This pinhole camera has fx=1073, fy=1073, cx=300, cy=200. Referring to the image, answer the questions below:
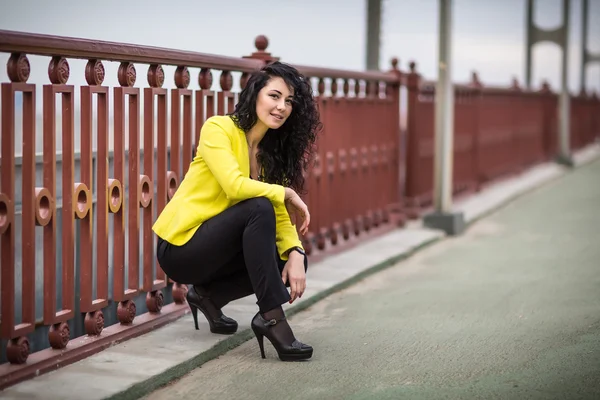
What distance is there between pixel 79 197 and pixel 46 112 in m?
0.42

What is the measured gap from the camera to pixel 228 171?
14.3 ft

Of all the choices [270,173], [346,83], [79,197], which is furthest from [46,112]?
[346,83]

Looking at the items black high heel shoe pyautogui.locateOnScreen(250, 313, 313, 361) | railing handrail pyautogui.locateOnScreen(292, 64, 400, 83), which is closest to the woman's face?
black high heel shoe pyautogui.locateOnScreen(250, 313, 313, 361)

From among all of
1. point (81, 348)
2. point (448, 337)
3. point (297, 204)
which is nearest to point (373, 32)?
point (448, 337)

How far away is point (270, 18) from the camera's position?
1150 centimetres

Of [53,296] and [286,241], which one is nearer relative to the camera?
[53,296]

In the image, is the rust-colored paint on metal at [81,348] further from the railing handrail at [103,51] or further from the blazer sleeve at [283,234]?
the railing handrail at [103,51]

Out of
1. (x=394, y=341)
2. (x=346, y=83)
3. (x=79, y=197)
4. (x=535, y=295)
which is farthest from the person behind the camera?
(x=346, y=83)

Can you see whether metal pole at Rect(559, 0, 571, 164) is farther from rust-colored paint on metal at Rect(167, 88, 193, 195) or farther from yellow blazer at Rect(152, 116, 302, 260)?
yellow blazer at Rect(152, 116, 302, 260)

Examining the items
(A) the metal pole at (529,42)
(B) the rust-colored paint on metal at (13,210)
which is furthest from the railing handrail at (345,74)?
(A) the metal pole at (529,42)

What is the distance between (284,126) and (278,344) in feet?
3.15

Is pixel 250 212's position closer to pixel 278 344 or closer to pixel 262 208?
pixel 262 208

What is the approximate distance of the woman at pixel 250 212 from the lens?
14.3 feet

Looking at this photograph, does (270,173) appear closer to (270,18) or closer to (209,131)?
(209,131)
